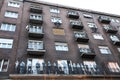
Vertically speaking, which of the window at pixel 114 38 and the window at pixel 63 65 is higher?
the window at pixel 114 38

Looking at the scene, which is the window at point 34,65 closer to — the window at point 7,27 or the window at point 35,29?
the window at point 35,29

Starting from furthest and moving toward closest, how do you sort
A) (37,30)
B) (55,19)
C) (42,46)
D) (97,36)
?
(55,19) → (97,36) → (37,30) → (42,46)

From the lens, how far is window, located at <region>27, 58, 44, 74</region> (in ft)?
43.1

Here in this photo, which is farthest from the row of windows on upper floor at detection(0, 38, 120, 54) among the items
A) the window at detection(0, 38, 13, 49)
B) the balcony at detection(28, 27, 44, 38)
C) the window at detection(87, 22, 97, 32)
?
the window at detection(87, 22, 97, 32)

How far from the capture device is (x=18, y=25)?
17.0 metres

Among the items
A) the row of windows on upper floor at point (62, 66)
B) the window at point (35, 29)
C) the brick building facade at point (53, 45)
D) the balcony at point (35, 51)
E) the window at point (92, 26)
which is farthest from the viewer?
the window at point (92, 26)

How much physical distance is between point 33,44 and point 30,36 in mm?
1108

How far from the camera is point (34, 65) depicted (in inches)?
552

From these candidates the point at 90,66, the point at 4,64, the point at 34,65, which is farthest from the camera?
the point at 90,66

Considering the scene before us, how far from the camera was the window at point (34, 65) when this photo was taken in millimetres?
13147

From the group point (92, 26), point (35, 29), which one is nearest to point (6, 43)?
point (35, 29)

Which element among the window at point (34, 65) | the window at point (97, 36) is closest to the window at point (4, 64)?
the window at point (34, 65)

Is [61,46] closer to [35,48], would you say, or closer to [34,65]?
[35,48]

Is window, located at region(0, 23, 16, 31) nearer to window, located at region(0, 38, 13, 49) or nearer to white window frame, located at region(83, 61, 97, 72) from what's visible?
window, located at region(0, 38, 13, 49)
